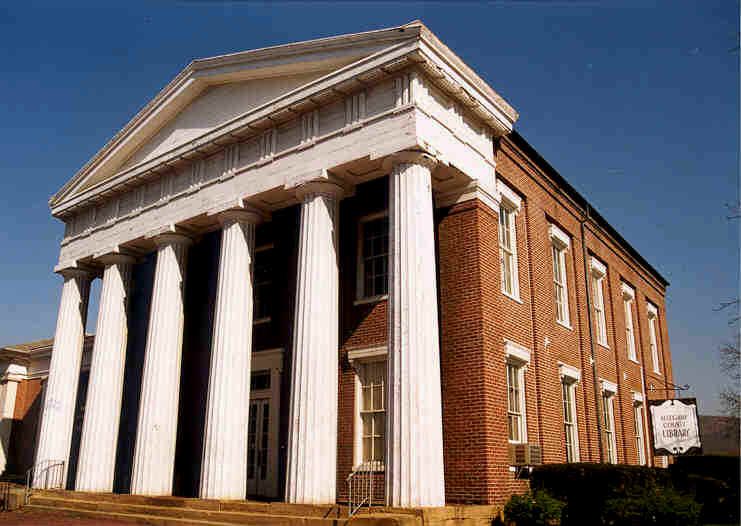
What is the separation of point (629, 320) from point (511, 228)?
1169 cm

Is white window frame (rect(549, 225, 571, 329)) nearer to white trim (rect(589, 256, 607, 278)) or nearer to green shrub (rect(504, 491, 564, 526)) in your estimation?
white trim (rect(589, 256, 607, 278))

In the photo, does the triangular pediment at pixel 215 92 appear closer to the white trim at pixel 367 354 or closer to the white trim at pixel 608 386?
the white trim at pixel 367 354

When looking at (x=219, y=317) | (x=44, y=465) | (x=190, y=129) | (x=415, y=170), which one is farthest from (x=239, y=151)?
(x=44, y=465)

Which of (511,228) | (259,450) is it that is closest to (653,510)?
(511,228)

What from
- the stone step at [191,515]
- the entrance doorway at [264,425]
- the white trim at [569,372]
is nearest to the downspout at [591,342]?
the white trim at [569,372]

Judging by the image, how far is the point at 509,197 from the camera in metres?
17.0

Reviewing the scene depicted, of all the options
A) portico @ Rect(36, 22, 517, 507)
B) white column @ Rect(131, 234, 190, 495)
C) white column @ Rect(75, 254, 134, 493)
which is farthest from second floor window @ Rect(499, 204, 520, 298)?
white column @ Rect(75, 254, 134, 493)

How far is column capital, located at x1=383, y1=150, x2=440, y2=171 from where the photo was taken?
1327cm

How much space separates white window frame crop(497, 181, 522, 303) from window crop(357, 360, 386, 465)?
3621mm

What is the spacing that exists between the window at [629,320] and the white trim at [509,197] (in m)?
10.4

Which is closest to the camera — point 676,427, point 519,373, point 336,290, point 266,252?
point 336,290

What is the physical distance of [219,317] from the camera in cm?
1582

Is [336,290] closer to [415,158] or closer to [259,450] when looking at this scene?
[415,158]

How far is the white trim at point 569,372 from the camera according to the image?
59.3 feet
